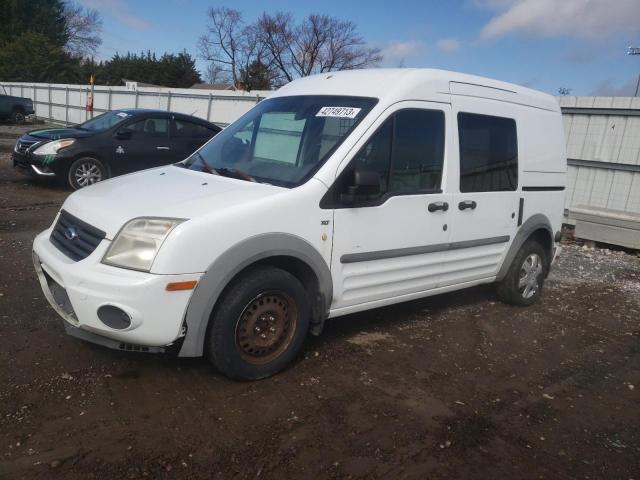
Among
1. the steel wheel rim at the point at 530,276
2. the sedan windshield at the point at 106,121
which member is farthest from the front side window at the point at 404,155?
the sedan windshield at the point at 106,121

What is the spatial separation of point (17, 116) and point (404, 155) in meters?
27.0

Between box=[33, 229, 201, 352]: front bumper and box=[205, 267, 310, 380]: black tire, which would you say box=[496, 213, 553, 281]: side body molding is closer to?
box=[205, 267, 310, 380]: black tire

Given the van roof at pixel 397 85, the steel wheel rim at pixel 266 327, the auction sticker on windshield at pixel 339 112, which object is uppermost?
the van roof at pixel 397 85

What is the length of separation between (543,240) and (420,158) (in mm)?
2304

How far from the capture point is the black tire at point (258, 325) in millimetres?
3221

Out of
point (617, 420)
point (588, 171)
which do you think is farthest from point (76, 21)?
point (617, 420)

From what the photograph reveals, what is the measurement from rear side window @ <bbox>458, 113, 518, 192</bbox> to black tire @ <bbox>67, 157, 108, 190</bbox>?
7450 mm

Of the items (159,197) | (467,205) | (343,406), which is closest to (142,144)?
(159,197)

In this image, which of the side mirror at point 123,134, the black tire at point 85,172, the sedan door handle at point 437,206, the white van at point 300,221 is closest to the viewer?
the white van at point 300,221

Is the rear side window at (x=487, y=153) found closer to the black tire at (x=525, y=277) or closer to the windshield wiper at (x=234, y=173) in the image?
the black tire at (x=525, y=277)

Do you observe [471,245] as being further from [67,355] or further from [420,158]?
[67,355]

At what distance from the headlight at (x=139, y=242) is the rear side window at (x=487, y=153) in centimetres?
256

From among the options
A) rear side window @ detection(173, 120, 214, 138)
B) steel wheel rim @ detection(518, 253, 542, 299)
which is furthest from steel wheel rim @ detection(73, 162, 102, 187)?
steel wheel rim @ detection(518, 253, 542, 299)

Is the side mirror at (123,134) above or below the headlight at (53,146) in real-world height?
above
